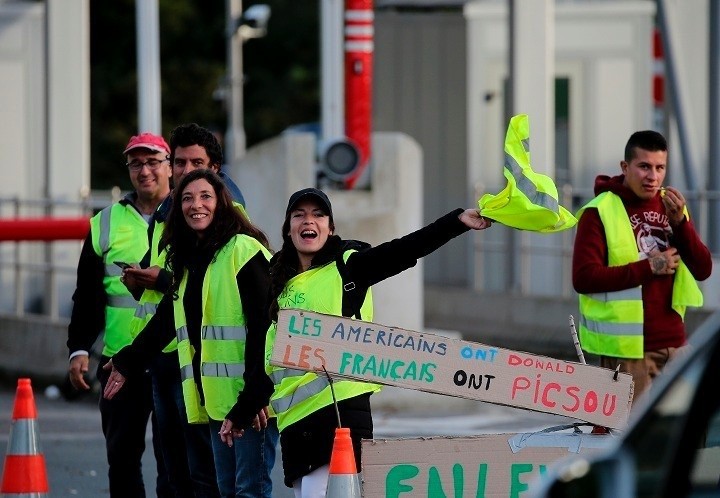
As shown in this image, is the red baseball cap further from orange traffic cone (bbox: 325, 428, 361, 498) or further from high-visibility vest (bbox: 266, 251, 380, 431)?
orange traffic cone (bbox: 325, 428, 361, 498)

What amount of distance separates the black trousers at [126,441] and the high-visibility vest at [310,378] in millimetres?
1581

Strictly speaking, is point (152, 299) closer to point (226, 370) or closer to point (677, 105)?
point (226, 370)

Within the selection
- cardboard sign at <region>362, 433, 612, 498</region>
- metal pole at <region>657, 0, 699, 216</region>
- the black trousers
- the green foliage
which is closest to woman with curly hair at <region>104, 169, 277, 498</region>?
cardboard sign at <region>362, 433, 612, 498</region>

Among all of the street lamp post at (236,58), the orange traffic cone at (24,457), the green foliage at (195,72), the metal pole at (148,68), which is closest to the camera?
the orange traffic cone at (24,457)

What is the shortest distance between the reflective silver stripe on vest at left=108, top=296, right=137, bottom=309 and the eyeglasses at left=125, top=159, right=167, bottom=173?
0.57 m

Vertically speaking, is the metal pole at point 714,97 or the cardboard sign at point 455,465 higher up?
the metal pole at point 714,97

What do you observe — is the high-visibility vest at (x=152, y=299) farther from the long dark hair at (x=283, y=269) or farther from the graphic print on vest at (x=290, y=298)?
the graphic print on vest at (x=290, y=298)

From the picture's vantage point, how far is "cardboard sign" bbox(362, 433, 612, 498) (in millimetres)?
6316

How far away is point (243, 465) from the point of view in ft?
23.2

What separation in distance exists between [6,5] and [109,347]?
11420mm

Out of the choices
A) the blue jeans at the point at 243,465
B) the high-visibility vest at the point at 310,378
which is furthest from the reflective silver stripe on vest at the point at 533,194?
the blue jeans at the point at 243,465

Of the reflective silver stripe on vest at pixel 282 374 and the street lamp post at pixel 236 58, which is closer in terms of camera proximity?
the reflective silver stripe on vest at pixel 282 374

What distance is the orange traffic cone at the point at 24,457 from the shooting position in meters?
7.80

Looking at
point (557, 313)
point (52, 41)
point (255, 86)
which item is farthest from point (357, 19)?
point (255, 86)
